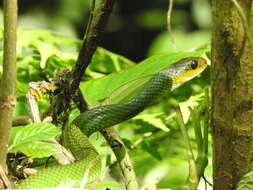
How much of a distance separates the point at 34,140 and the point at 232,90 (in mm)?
373

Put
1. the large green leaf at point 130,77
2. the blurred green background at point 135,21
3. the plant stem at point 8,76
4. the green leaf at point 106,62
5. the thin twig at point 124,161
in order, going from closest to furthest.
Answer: the plant stem at point 8,76, the thin twig at point 124,161, the large green leaf at point 130,77, the green leaf at point 106,62, the blurred green background at point 135,21

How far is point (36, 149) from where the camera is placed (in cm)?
104

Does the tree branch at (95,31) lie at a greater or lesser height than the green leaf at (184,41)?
greater

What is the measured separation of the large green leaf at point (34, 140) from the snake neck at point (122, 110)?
358 millimetres

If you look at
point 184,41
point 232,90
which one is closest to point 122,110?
point 232,90

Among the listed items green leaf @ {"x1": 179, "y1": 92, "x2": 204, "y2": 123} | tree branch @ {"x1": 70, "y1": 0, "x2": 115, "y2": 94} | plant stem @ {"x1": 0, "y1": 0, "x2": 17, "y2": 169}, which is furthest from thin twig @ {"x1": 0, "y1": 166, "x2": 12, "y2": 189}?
green leaf @ {"x1": 179, "y1": 92, "x2": 204, "y2": 123}

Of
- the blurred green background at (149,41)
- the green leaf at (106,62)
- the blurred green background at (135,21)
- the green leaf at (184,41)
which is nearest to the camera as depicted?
the blurred green background at (149,41)

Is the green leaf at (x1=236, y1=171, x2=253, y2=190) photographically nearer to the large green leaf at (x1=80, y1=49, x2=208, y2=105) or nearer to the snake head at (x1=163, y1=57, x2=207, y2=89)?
the large green leaf at (x1=80, y1=49, x2=208, y2=105)

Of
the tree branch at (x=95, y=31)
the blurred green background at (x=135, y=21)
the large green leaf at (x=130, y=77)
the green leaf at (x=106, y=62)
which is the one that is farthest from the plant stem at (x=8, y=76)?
the blurred green background at (x=135, y=21)

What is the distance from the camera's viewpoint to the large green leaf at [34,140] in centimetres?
103

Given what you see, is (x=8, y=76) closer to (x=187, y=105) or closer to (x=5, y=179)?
(x=5, y=179)

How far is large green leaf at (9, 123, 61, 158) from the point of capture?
3.38 feet

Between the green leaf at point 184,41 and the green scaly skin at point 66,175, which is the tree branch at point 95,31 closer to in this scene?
the green scaly skin at point 66,175

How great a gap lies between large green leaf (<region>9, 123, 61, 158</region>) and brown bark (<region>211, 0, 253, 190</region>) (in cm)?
31
